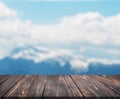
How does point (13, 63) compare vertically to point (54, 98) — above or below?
above

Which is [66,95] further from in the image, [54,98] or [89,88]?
[89,88]

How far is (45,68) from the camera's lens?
195m

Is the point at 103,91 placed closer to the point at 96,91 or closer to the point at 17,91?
the point at 96,91

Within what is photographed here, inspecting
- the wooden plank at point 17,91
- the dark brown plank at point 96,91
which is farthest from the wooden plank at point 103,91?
the wooden plank at point 17,91

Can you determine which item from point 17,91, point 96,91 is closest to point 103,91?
point 96,91

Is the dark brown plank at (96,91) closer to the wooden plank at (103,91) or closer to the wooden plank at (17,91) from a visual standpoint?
the wooden plank at (103,91)

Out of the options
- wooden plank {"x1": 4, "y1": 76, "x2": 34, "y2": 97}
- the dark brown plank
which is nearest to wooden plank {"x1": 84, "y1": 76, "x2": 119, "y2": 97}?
the dark brown plank

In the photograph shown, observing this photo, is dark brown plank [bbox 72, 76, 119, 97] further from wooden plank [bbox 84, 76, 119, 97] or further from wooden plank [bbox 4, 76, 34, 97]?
wooden plank [bbox 4, 76, 34, 97]

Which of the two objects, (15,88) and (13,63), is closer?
(15,88)

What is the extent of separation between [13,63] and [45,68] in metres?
17.5

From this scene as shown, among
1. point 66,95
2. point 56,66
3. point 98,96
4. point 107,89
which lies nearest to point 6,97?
point 66,95

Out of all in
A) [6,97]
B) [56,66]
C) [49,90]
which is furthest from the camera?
[56,66]

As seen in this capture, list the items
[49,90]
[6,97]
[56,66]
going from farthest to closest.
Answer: [56,66] → [49,90] → [6,97]

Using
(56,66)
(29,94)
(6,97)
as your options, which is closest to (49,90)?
(29,94)
